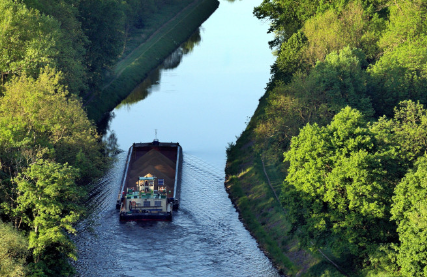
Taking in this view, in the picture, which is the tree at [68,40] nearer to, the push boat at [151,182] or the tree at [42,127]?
the tree at [42,127]

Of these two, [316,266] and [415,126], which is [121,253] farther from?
[415,126]

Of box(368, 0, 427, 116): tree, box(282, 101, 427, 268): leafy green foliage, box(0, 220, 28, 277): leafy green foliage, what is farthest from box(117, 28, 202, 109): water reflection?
box(0, 220, 28, 277): leafy green foliage

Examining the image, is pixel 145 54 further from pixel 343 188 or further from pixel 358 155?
pixel 358 155

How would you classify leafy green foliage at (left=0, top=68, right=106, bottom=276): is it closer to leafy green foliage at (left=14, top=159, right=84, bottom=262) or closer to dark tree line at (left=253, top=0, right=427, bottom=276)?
leafy green foliage at (left=14, top=159, right=84, bottom=262)

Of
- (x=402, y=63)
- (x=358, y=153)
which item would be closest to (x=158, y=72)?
(x=402, y=63)

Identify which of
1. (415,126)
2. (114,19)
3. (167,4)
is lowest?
(415,126)

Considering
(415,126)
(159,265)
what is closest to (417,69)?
(415,126)

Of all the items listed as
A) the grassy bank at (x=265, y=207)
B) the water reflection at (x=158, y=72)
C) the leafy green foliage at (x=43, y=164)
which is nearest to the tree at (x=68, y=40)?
the leafy green foliage at (x=43, y=164)
